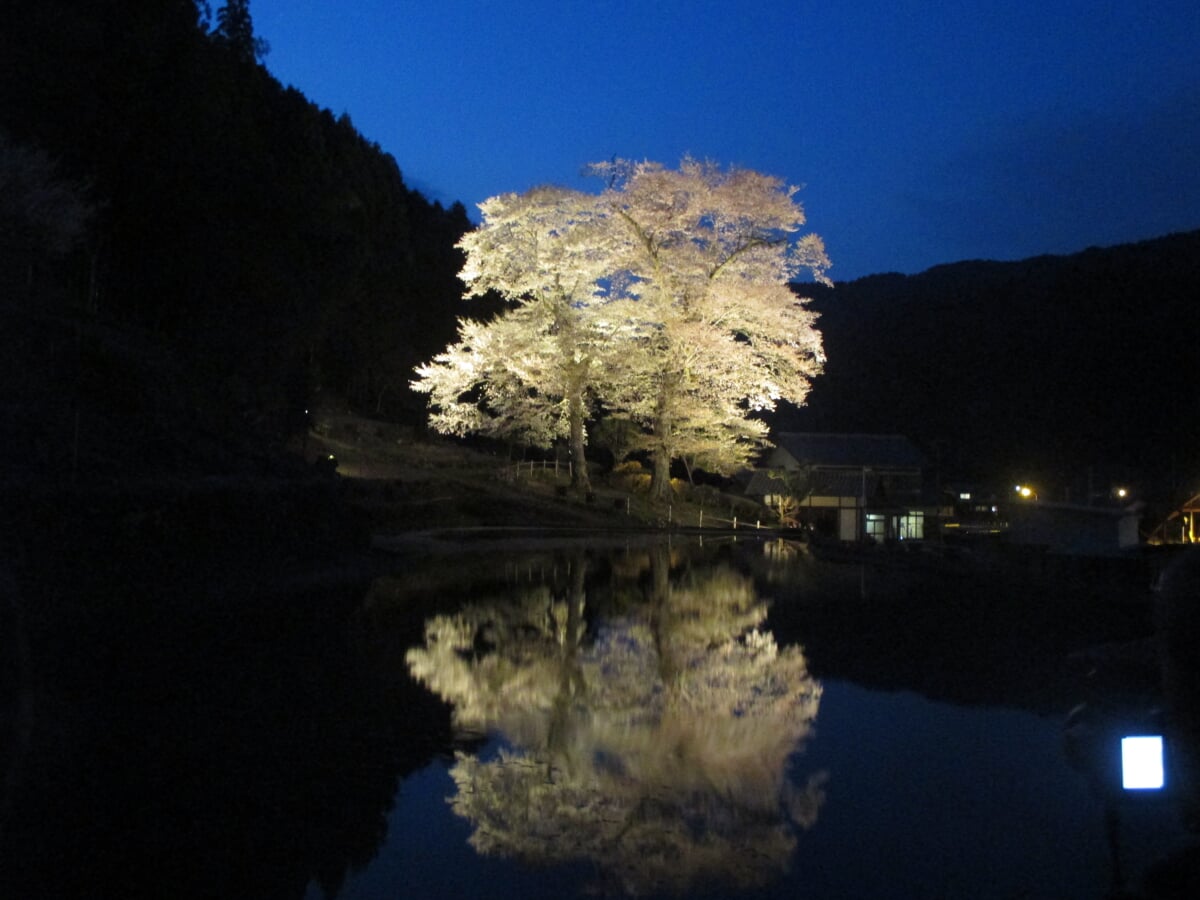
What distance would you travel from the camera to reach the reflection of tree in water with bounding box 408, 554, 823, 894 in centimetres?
648

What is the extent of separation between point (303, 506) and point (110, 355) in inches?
198

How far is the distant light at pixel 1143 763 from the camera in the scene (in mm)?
5328

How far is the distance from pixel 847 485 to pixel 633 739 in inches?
1917

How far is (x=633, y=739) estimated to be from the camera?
29.8 feet

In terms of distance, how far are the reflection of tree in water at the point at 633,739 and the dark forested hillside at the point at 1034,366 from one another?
941 inches

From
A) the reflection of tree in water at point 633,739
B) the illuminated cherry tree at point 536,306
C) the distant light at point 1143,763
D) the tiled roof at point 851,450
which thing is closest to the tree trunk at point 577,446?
the illuminated cherry tree at point 536,306

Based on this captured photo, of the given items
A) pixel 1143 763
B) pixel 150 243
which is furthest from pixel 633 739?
pixel 150 243

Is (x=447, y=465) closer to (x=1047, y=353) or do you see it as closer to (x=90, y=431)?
(x=90, y=431)

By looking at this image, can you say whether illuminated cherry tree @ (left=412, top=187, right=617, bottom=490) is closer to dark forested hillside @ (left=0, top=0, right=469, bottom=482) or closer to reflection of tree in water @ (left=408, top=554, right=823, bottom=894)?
dark forested hillside @ (left=0, top=0, right=469, bottom=482)

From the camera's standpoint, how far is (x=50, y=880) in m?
5.67

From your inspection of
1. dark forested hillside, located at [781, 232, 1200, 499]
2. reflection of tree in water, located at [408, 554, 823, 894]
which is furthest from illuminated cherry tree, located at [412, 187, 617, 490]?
reflection of tree in water, located at [408, 554, 823, 894]

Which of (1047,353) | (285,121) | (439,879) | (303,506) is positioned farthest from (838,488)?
(439,879)

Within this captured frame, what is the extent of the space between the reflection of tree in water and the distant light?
192 centimetres

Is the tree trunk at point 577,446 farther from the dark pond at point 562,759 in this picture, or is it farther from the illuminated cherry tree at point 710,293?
the dark pond at point 562,759
